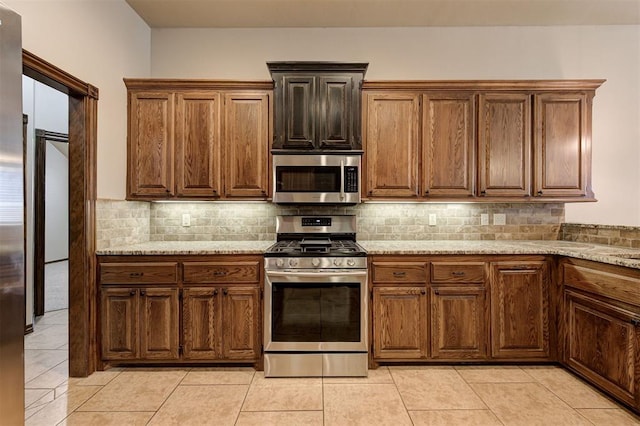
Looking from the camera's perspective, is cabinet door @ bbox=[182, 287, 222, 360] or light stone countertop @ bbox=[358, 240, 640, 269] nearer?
light stone countertop @ bbox=[358, 240, 640, 269]

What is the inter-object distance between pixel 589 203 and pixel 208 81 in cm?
385

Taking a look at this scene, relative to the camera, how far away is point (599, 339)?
2.35 m

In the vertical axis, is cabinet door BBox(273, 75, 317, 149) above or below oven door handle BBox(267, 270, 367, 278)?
above

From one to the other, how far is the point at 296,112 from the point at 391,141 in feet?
2.91

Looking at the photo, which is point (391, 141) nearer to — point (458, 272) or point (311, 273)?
point (458, 272)

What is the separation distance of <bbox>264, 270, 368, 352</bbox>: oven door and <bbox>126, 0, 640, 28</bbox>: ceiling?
7.91ft


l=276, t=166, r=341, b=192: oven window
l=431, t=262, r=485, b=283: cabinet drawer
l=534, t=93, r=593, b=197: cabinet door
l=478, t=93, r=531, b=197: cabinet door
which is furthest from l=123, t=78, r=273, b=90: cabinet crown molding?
l=534, t=93, r=593, b=197: cabinet door

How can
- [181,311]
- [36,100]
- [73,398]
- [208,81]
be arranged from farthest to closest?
[36,100], [208,81], [181,311], [73,398]

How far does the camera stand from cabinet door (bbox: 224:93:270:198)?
122 inches

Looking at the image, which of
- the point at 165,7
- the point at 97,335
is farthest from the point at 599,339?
the point at 165,7

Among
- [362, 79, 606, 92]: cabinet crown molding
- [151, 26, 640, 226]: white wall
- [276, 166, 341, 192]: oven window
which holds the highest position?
[151, 26, 640, 226]: white wall

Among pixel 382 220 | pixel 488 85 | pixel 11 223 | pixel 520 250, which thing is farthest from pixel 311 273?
pixel 488 85

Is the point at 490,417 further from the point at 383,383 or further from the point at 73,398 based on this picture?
the point at 73,398

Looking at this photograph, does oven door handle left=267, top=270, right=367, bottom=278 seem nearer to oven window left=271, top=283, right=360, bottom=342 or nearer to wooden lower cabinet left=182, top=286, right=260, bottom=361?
oven window left=271, top=283, right=360, bottom=342
